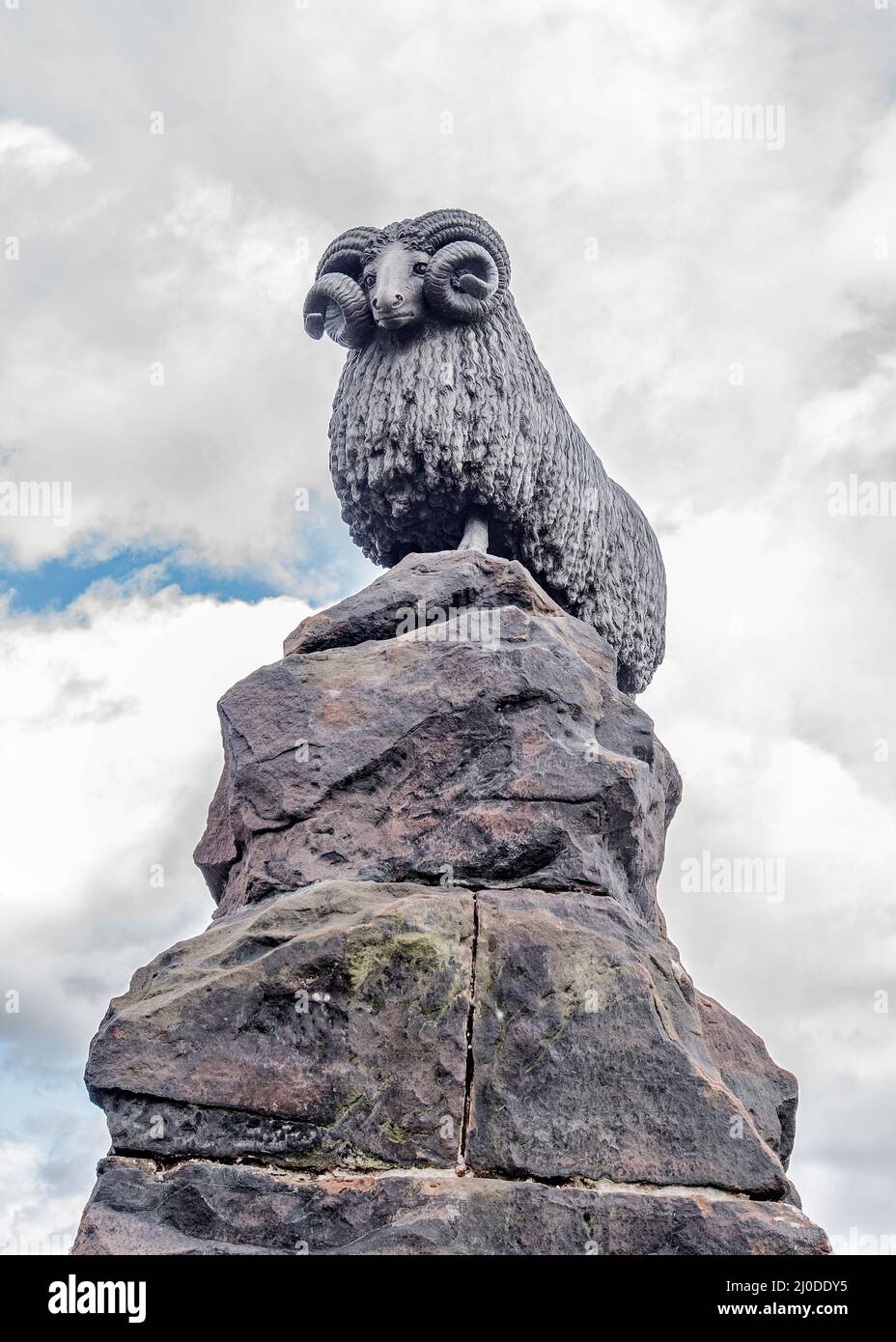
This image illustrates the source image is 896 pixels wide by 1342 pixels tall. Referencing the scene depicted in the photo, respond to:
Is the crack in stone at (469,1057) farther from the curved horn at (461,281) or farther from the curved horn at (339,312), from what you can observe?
the curved horn at (339,312)

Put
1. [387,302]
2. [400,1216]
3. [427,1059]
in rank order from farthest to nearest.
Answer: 1. [387,302]
2. [427,1059]
3. [400,1216]

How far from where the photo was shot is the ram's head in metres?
7.73

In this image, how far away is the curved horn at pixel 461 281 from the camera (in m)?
7.73

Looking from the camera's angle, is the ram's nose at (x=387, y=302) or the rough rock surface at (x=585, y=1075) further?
the ram's nose at (x=387, y=302)

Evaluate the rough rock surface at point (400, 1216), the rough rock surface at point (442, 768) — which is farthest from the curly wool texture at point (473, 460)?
the rough rock surface at point (400, 1216)

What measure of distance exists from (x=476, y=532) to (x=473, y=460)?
0.46 metres

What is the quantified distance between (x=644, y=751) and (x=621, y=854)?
701mm

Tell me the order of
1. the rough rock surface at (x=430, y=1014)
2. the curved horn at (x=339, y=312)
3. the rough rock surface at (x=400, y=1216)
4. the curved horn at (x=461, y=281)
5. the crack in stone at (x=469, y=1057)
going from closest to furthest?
the rough rock surface at (x=400, y=1216), the rough rock surface at (x=430, y=1014), the crack in stone at (x=469, y=1057), the curved horn at (x=461, y=281), the curved horn at (x=339, y=312)

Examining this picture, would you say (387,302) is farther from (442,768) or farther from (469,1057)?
(469,1057)

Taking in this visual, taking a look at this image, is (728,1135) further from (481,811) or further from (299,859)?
(299,859)

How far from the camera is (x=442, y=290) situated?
774 cm

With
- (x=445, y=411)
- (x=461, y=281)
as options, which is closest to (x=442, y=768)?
(x=445, y=411)

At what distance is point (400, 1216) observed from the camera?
4.41 metres

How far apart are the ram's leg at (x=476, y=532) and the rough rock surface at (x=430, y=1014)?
1632mm
